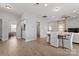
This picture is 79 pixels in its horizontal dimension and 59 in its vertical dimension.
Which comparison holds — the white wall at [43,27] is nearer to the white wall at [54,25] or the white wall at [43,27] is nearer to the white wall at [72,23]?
the white wall at [54,25]

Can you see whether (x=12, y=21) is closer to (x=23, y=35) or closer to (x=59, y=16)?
(x=23, y=35)

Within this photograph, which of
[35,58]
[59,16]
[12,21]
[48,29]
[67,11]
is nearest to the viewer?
[35,58]

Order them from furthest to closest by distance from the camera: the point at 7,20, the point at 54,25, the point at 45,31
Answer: the point at 7,20
the point at 45,31
the point at 54,25

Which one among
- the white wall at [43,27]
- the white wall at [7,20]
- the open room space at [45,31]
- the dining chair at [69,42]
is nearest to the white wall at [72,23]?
the open room space at [45,31]

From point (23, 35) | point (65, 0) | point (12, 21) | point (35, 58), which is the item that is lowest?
point (35, 58)

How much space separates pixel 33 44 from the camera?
537 centimetres

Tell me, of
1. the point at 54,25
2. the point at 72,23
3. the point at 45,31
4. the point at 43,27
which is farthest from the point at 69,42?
the point at 43,27

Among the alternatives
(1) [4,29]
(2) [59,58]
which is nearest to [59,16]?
(2) [59,58]

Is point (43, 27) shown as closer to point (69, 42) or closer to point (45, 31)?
point (45, 31)

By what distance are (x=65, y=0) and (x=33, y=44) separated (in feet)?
9.38

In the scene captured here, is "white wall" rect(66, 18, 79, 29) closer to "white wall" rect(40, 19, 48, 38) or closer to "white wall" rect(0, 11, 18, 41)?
"white wall" rect(40, 19, 48, 38)

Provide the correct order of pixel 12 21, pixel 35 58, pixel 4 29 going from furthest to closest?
pixel 4 29 < pixel 12 21 < pixel 35 58

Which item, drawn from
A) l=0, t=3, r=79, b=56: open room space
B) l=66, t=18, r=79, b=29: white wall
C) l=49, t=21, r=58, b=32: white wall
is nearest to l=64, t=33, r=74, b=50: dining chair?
l=0, t=3, r=79, b=56: open room space

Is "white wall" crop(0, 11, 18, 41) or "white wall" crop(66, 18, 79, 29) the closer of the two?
"white wall" crop(66, 18, 79, 29)
